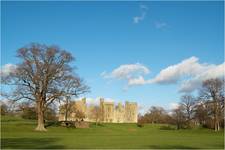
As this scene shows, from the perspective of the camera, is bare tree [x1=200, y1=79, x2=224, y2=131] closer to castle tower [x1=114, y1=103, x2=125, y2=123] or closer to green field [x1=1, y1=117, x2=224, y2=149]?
green field [x1=1, y1=117, x2=224, y2=149]

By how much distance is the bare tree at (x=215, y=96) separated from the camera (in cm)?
8850

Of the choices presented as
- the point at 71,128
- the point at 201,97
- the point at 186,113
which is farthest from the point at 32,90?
the point at 186,113

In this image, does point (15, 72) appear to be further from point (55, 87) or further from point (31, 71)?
point (55, 87)

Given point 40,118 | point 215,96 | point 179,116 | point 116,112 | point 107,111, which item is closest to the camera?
point 40,118

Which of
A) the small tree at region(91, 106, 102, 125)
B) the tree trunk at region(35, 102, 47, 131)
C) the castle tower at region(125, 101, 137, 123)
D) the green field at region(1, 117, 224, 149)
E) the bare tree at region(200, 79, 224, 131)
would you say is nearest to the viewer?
the green field at region(1, 117, 224, 149)

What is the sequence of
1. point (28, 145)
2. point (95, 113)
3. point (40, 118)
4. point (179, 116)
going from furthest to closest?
point (95, 113) < point (179, 116) < point (40, 118) < point (28, 145)

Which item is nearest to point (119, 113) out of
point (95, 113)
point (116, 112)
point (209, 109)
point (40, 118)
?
point (116, 112)

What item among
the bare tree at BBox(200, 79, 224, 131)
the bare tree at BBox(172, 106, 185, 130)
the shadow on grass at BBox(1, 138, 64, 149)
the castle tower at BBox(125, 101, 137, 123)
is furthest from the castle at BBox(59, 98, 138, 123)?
the shadow on grass at BBox(1, 138, 64, 149)

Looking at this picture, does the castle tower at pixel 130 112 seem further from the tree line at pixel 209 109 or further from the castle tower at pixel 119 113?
the tree line at pixel 209 109

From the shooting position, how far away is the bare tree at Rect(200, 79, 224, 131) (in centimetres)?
8850

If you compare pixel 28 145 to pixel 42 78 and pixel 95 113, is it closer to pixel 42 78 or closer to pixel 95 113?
pixel 42 78

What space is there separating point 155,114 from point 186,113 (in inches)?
1413

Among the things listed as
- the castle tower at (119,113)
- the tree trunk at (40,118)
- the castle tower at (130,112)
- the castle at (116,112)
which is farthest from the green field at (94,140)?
the castle tower at (130,112)

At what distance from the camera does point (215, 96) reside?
3519 inches
